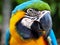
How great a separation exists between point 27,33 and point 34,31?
0.17ft

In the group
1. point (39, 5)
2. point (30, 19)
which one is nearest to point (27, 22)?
point (30, 19)

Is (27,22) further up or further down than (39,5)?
further down

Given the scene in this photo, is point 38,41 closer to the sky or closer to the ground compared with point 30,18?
closer to the ground

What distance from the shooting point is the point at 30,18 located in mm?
1873

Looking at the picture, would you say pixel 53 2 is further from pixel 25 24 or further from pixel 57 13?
pixel 25 24

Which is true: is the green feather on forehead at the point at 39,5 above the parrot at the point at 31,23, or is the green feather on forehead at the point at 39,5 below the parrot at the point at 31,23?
above

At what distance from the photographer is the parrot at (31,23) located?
1.82 m

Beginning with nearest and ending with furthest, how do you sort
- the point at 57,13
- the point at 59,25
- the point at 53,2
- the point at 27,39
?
the point at 27,39 → the point at 53,2 → the point at 57,13 → the point at 59,25

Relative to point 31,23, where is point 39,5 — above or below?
above

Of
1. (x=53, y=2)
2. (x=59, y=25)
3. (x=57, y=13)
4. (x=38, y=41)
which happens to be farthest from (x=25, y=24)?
(x=59, y=25)

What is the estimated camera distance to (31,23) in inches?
73.3

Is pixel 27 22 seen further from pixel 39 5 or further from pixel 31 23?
pixel 39 5

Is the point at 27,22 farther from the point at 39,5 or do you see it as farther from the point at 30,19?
the point at 39,5

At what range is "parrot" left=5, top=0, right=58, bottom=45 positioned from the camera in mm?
1822
